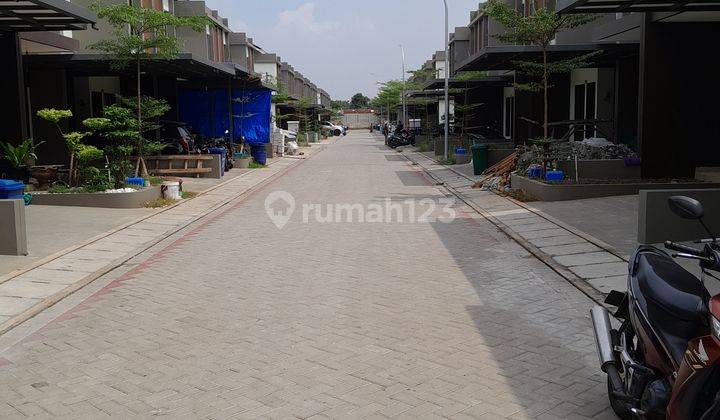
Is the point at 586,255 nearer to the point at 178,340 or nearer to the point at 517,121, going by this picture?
the point at 178,340

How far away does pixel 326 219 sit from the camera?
1395 centimetres

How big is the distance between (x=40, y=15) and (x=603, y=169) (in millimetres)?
12444

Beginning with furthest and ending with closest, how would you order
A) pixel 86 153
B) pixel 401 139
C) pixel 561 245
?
1. pixel 401 139
2. pixel 86 153
3. pixel 561 245

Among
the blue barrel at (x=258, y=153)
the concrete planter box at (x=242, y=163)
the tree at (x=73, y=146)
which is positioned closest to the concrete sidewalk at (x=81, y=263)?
the tree at (x=73, y=146)

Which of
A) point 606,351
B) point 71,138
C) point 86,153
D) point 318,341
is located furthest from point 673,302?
point 71,138

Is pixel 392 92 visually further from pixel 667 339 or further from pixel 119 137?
pixel 667 339

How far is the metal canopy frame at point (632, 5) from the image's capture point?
11.8 metres

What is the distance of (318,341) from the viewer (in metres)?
6.29

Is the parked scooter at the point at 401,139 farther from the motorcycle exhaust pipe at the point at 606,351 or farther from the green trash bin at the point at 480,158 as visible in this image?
the motorcycle exhaust pipe at the point at 606,351

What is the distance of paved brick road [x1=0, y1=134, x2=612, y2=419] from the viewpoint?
Result: 4.94 meters

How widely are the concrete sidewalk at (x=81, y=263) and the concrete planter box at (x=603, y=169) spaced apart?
830 cm

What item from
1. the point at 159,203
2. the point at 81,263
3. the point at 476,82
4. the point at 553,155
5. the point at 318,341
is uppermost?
the point at 476,82

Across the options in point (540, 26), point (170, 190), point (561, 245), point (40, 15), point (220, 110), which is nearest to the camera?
point (561, 245)

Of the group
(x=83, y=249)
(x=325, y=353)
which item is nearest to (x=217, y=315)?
(x=325, y=353)
